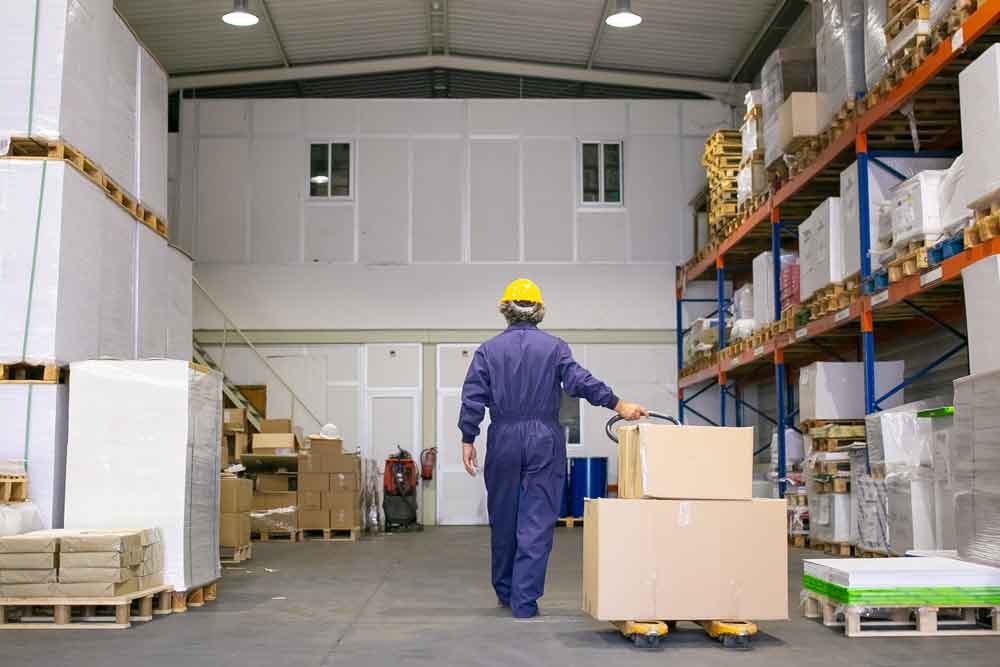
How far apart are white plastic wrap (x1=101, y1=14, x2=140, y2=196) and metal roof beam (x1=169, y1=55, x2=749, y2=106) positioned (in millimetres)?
8644

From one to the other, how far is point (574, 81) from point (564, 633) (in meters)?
14.4

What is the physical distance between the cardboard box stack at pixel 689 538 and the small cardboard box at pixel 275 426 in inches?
402

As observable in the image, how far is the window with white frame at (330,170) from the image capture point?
18.0m

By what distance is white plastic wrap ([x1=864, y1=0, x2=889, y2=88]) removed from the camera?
8898 millimetres

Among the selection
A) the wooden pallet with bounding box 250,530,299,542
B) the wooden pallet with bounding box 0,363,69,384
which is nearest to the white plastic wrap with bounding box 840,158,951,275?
the wooden pallet with bounding box 0,363,69,384

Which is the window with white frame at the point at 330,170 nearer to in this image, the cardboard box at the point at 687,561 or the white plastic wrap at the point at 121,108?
the white plastic wrap at the point at 121,108

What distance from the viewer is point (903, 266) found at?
332 inches

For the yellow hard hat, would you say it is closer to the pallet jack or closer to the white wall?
the pallet jack

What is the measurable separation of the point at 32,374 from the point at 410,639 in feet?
12.5

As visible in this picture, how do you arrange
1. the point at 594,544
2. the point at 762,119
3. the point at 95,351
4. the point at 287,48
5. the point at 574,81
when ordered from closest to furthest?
1. the point at 594,544
2. the point at 95,351
3. the point at 762,119
4. the point at 287,48
5. the point at 574,81

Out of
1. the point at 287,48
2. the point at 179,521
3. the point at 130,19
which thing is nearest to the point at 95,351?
the point at 179,521

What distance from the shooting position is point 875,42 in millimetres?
9055

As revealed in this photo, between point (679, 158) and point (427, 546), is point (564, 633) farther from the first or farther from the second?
point (679, 158)

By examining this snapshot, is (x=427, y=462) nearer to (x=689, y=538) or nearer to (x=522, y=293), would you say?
(x=522, y=293)
